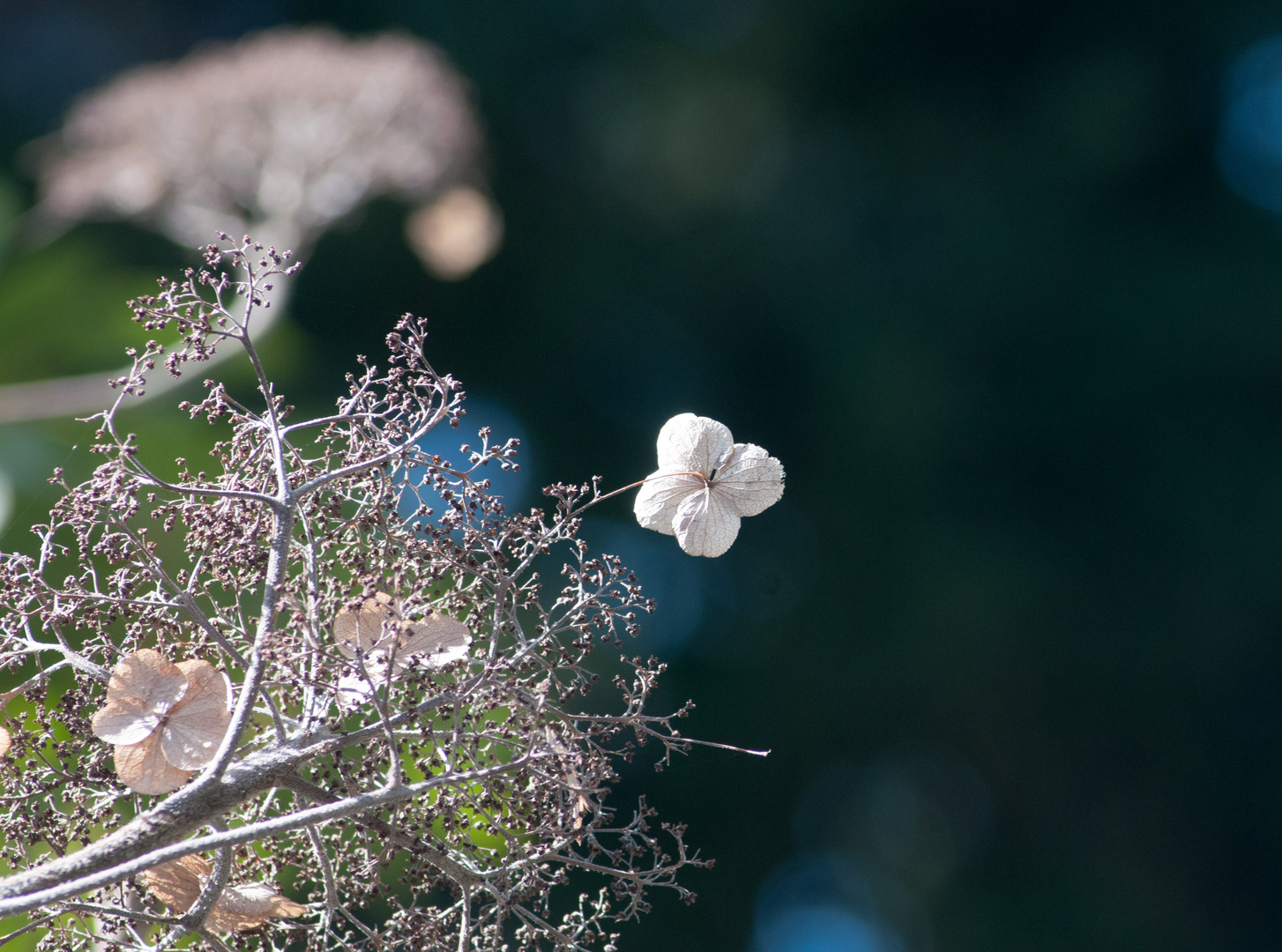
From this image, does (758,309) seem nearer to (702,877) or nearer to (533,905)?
Result: (702,877)

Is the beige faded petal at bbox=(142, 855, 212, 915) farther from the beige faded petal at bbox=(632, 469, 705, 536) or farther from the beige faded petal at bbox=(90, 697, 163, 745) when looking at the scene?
the beige faded petal at bbox=(632, 469, 705, 536)

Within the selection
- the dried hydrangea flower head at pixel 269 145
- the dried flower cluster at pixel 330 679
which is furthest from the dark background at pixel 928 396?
the dried flower cluster at pixel 330 679

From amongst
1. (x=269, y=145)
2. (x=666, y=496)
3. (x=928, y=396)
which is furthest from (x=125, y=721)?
(x=928, y=396)

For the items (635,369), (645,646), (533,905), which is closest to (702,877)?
(645,646)

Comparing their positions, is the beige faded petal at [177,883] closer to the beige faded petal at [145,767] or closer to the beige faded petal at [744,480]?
the beige faded petal at [145,767]

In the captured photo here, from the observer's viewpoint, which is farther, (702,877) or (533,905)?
(702,877)

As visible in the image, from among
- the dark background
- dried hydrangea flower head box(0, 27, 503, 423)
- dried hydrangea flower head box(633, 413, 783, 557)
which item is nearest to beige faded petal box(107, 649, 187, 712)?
dried hydrangea flower head box(633, 413, 783, 557)
